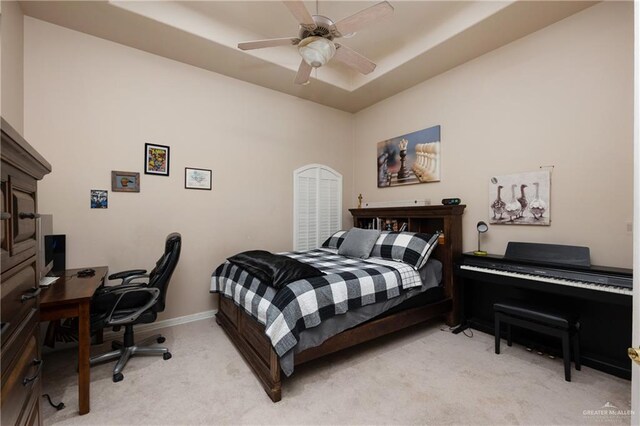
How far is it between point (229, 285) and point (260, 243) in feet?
3.62

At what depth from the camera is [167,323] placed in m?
3.16

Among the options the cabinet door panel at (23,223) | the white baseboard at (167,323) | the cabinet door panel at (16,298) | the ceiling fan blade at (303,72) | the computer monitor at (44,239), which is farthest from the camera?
the white baseboard at (167,323)

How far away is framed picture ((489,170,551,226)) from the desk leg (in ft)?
11.9

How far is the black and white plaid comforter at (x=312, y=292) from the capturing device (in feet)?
6.35

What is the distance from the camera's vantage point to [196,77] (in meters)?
3.38

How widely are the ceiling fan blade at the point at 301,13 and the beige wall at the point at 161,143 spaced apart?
1937mm

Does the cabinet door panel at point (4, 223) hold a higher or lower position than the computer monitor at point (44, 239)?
higher

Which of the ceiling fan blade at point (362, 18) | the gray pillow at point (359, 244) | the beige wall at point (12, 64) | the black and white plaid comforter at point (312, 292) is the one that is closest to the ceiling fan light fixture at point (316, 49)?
the ceiling fan blade at point (362, 18)

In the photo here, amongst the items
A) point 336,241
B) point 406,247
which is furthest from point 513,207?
point 336,241

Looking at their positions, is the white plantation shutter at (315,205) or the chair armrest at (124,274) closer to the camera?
the chair armrest at (124,274)

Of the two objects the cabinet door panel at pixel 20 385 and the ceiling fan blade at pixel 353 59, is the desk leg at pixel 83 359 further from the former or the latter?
the ceiling fan blade at pixel 353 59

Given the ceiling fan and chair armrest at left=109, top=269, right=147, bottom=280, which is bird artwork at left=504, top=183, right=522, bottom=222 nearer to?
the ceiling fan

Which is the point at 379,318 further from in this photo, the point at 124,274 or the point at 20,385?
the point at 124,274

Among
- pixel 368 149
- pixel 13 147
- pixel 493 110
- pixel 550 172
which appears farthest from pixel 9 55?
pixel 550 172
